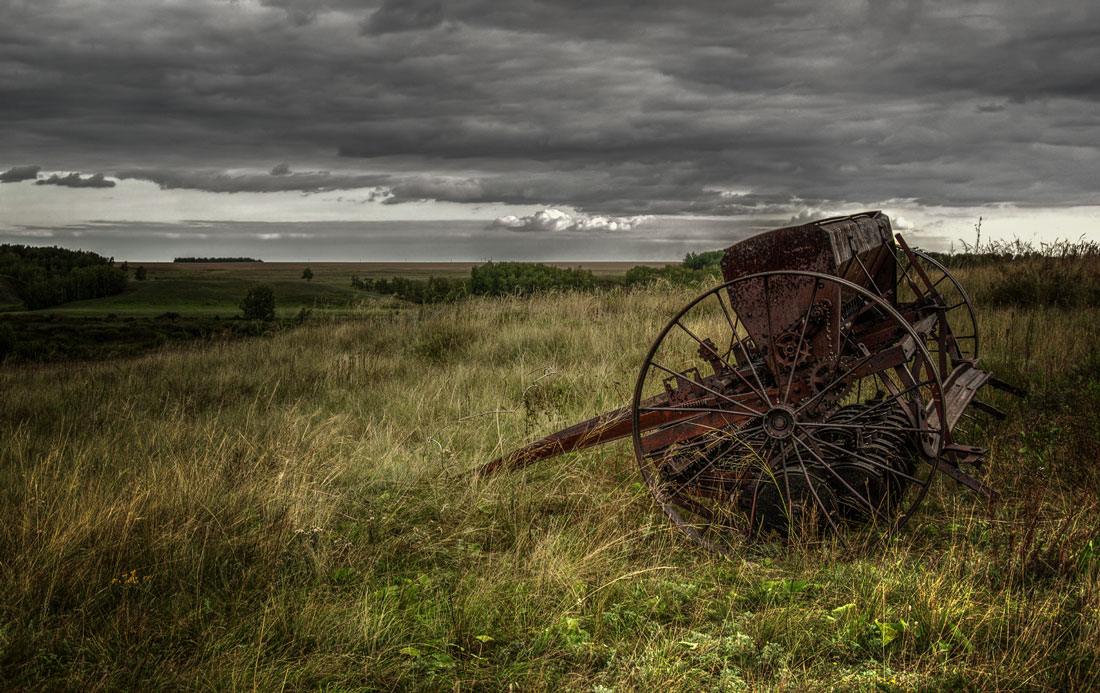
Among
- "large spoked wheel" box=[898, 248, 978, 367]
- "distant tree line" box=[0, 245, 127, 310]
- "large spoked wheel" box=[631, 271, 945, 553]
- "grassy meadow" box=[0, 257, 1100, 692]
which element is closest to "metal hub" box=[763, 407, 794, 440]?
"large spoked wheel" box=[631, 271, 945, 553]

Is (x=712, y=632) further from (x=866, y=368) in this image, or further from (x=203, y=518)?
(x=203, y=518)

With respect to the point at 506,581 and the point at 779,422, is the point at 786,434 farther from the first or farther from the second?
the point at 506,581

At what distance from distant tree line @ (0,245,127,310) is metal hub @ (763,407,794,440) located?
185ft

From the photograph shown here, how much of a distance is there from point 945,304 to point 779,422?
3294mm

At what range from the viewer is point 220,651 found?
2975mm

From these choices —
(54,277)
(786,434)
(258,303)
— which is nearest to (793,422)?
(786,434)

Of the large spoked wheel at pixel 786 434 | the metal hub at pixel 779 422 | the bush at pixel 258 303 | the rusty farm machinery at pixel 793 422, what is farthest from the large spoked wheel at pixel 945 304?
the bush at pixel 258 303

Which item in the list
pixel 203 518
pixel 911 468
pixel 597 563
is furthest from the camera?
pixel 911 468

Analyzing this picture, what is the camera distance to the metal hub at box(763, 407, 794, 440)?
394cm

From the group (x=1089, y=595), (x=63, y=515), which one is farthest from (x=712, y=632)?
(x=63, y=515)

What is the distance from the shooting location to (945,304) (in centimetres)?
627

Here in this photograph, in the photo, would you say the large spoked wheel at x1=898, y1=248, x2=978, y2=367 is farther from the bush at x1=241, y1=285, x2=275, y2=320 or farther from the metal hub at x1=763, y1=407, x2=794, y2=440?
the bush at x1=241, y1=285, x2=275, y2=320

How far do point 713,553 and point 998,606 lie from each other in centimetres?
143

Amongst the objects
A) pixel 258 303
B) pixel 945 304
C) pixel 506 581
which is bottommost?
pixel 506 581
